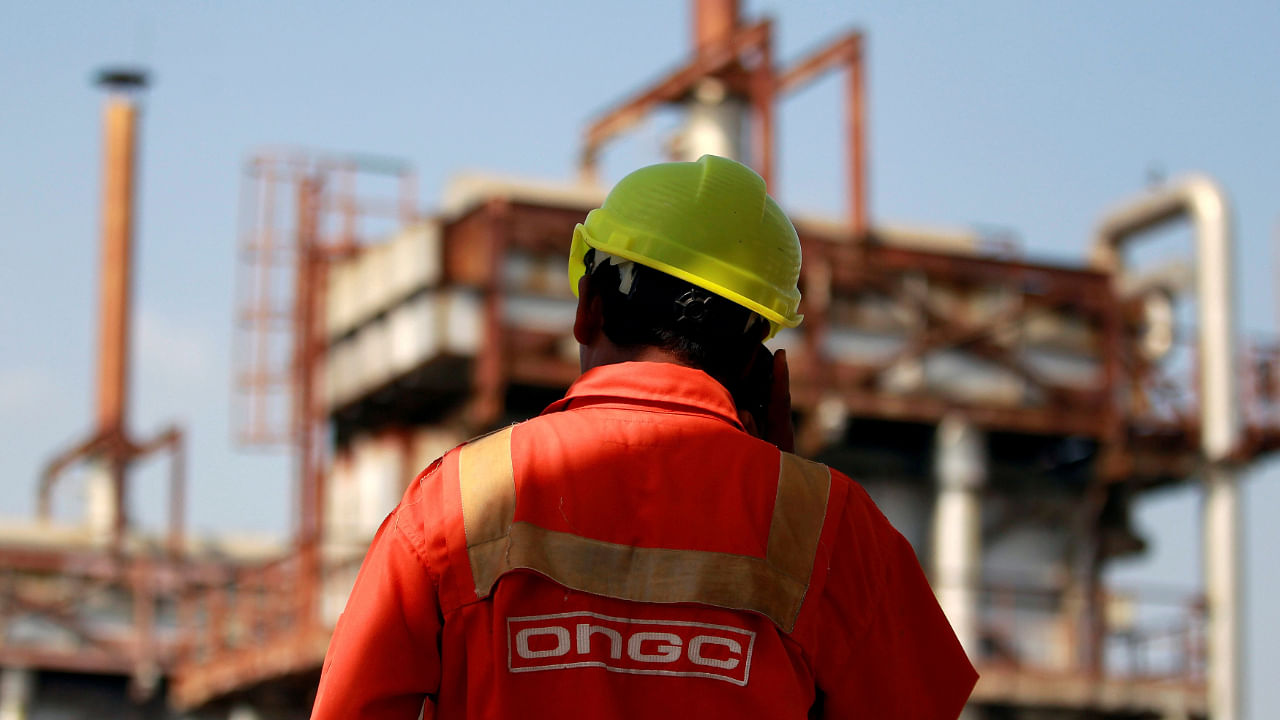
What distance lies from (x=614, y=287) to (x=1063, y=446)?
2533cm

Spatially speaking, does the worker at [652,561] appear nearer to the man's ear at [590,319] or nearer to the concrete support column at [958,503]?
the man's ear at [590,319]

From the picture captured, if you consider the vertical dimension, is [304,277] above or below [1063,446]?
above

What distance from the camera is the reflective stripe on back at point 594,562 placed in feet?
9.18

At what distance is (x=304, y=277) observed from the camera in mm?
28234

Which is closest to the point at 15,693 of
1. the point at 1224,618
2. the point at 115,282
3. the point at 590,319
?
the point at 115,282

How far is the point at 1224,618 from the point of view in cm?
2586

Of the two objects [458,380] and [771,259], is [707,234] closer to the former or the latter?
[771,259]

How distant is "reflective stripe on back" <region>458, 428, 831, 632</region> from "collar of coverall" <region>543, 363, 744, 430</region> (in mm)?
143

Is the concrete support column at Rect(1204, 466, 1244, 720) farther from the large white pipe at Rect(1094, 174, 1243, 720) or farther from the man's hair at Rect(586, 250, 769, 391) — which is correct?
the man's hair at Rect(586, 250, 769, 391)

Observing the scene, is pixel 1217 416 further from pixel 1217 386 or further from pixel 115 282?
pixel 115 282

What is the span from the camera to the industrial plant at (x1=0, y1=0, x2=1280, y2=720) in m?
25.0

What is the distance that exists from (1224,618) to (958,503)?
10.9 ft

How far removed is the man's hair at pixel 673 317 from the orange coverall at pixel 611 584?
81 millimetres

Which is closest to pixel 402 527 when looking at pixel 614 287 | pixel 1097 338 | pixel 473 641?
pixel 473 641
